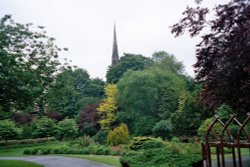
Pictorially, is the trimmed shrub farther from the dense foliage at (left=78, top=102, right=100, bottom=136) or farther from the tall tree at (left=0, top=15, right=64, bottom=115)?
the tall tree at (left=0, top=15, right=64, bottom=115)

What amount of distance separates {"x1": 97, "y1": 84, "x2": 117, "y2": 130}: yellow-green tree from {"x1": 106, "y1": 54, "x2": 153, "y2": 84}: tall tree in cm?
1310

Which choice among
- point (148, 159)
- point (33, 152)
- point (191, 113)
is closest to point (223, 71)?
point (148, 159)

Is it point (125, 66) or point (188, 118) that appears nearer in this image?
point (188, 118)

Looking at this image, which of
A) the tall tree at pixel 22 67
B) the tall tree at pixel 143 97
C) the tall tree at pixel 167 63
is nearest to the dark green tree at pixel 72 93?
the tall tree at pixel 22 67

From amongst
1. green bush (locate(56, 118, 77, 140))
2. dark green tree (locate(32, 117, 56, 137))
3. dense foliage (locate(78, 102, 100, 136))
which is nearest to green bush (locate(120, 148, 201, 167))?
green bush (locate(56, 118, 77, 140))

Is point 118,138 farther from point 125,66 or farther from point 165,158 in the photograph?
point 125,66

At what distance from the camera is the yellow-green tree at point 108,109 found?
42.2m

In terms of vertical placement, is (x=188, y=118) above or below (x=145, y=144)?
above

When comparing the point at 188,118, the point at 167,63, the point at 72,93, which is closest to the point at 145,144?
the point at 72,93

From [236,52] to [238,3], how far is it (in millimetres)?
1596

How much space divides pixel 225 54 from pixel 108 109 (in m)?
35.6

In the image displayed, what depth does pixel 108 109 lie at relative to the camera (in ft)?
141

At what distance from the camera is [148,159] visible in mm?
13883

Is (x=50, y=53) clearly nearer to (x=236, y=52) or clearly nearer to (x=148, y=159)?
(x=148, y=159)
